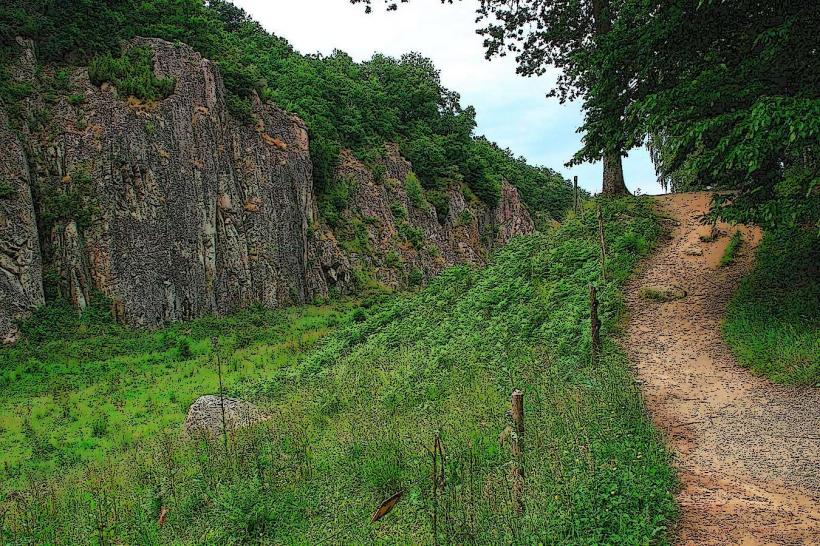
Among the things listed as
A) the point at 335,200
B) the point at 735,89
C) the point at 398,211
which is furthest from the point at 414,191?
the point at 735,89

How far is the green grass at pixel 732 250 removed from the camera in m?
12.6

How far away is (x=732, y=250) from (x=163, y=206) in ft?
77.1

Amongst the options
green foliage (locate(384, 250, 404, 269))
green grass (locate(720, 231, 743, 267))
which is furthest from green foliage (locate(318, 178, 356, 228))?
green grass (locate(720, 231, 743, 267))

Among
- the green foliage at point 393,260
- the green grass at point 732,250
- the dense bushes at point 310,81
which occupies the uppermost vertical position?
the dense bushes at point 310,81

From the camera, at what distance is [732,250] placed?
12.8 m

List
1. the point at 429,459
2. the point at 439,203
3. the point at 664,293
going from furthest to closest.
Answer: the point at 439,203 < the point at 664,293 < the point at 429,459

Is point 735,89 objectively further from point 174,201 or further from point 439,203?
point 439,203

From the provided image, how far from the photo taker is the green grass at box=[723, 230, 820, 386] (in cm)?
846

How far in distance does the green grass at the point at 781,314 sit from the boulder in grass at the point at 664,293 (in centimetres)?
116

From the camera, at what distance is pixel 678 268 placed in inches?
513

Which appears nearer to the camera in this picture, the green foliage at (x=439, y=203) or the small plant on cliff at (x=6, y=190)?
the small plant on cliff at (x=6, y=190)

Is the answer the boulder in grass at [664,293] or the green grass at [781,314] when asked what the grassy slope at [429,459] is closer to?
the boulder in grass at [664,293]

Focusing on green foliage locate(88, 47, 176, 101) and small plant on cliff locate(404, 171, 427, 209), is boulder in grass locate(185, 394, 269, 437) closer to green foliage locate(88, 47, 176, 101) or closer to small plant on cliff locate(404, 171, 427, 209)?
green foliage locate(88, 47, 176, 101)

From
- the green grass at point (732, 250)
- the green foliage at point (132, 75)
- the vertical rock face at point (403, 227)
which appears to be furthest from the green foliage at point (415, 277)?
the green grass at point (732, 250)
